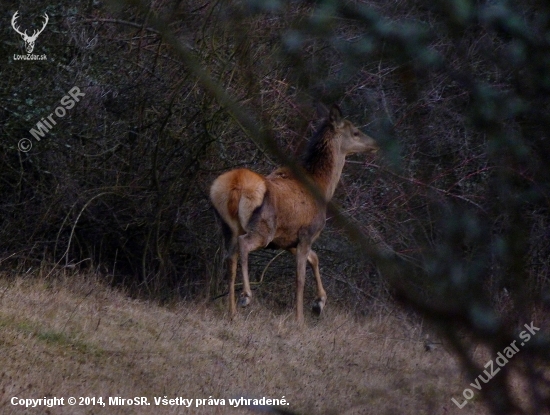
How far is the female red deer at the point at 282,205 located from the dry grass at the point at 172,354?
32.4 inches

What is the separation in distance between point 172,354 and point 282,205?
303 cm

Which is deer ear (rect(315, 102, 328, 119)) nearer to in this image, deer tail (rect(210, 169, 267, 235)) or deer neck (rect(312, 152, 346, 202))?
deer tail (rect(210, 169, 267, 235))

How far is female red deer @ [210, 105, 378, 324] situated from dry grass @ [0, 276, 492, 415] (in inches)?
32.4

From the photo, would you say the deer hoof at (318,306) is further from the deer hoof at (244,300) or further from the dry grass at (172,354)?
the deer hoof at (244,300)

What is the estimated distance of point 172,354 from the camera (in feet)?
25.1

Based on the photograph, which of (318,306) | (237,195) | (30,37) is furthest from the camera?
(318,306)

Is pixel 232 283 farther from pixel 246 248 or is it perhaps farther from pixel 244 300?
pixel 246 248

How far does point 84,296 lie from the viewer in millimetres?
9156

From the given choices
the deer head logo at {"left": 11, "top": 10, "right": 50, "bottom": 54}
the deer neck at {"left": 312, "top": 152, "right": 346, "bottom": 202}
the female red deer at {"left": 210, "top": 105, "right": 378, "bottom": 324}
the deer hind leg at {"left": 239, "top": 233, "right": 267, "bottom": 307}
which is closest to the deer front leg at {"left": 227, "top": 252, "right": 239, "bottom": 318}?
the female red deer at {"left": 210, "top": 105, "right": 378, "bottom": 324}

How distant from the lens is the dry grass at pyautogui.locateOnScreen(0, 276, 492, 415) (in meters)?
6.59

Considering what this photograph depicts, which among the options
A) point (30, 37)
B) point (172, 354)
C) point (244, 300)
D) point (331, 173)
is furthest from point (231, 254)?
point (30, 37)

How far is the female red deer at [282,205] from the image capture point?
984cm

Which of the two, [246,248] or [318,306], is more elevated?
[246,248]

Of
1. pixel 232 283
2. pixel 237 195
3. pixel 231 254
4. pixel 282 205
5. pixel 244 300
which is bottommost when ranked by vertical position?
pixel 244 300
